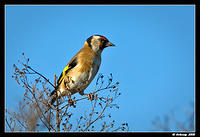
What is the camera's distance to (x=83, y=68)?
7.20 meters

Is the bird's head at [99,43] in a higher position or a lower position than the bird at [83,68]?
higher

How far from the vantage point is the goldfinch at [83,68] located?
7145 millimetres

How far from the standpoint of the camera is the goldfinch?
281 inches

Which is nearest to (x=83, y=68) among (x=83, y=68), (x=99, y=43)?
(x=83, y=68)

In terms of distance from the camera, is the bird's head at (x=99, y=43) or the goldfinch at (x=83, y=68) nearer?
the goldfinch at (x=83, y=68)

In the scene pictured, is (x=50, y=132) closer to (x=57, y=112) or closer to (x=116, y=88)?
(x=57, y=112)

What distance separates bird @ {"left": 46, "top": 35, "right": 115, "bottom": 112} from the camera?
7.14m

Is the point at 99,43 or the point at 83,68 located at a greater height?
the point at 99,43

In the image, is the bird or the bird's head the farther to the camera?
the bird's head

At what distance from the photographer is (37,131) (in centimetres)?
497

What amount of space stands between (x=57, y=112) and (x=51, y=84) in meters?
0.62

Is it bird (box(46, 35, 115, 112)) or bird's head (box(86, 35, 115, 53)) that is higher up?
bird's head (box(86, 35, 115, 53))

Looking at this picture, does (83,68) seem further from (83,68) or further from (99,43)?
(99,43)
